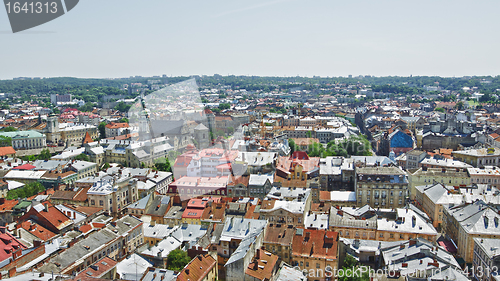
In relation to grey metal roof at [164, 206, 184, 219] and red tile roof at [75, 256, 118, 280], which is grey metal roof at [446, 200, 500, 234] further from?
red tile roof at [75, 256, 118, 280]

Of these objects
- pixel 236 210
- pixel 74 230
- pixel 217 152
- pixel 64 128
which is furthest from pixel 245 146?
pixel 64 128

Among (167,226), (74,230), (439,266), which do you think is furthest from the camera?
(167,226)

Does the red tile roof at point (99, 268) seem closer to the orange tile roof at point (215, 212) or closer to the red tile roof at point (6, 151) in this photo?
the orange tile roof at point (215, 212)

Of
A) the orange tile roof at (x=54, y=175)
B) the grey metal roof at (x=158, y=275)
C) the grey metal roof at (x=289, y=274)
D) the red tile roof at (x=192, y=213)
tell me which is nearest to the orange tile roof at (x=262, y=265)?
the grey metal roof at (x=289, y=274)

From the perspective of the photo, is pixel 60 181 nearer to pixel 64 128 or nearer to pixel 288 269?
pixel 288 269

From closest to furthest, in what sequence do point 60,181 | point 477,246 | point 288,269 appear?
point 288,269 < point 477,246 < point 60,181

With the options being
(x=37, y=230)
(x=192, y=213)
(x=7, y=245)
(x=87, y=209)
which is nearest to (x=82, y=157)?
(x=87, y=209)
